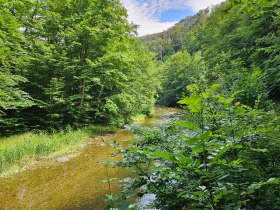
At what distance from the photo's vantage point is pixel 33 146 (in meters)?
9.09

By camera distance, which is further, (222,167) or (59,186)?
(59,186)

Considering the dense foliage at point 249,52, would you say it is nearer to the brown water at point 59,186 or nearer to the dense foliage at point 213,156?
the dense foliage at point 213,156

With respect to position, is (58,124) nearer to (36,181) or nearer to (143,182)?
(36,181)

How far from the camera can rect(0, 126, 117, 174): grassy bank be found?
315 inches

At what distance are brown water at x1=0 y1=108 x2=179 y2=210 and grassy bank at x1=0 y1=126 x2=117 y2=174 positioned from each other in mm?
643

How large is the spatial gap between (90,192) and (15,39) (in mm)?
7013

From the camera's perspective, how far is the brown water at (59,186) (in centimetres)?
564

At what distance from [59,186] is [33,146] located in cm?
313

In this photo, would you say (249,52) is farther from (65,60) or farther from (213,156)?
(213,156)

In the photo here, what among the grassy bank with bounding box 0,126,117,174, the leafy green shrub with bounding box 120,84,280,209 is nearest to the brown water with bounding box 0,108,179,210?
the grassy bank with bounding box 0,126,117,174

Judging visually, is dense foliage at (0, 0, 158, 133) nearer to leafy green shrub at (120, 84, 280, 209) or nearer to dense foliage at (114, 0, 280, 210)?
dense foliage at (114, 0, 280, 210)

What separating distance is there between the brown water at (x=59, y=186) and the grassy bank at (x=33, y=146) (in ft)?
2.11

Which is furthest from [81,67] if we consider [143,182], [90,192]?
[143,182]

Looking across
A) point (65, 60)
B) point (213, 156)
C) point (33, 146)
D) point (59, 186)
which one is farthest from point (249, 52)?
point (213, 156)
